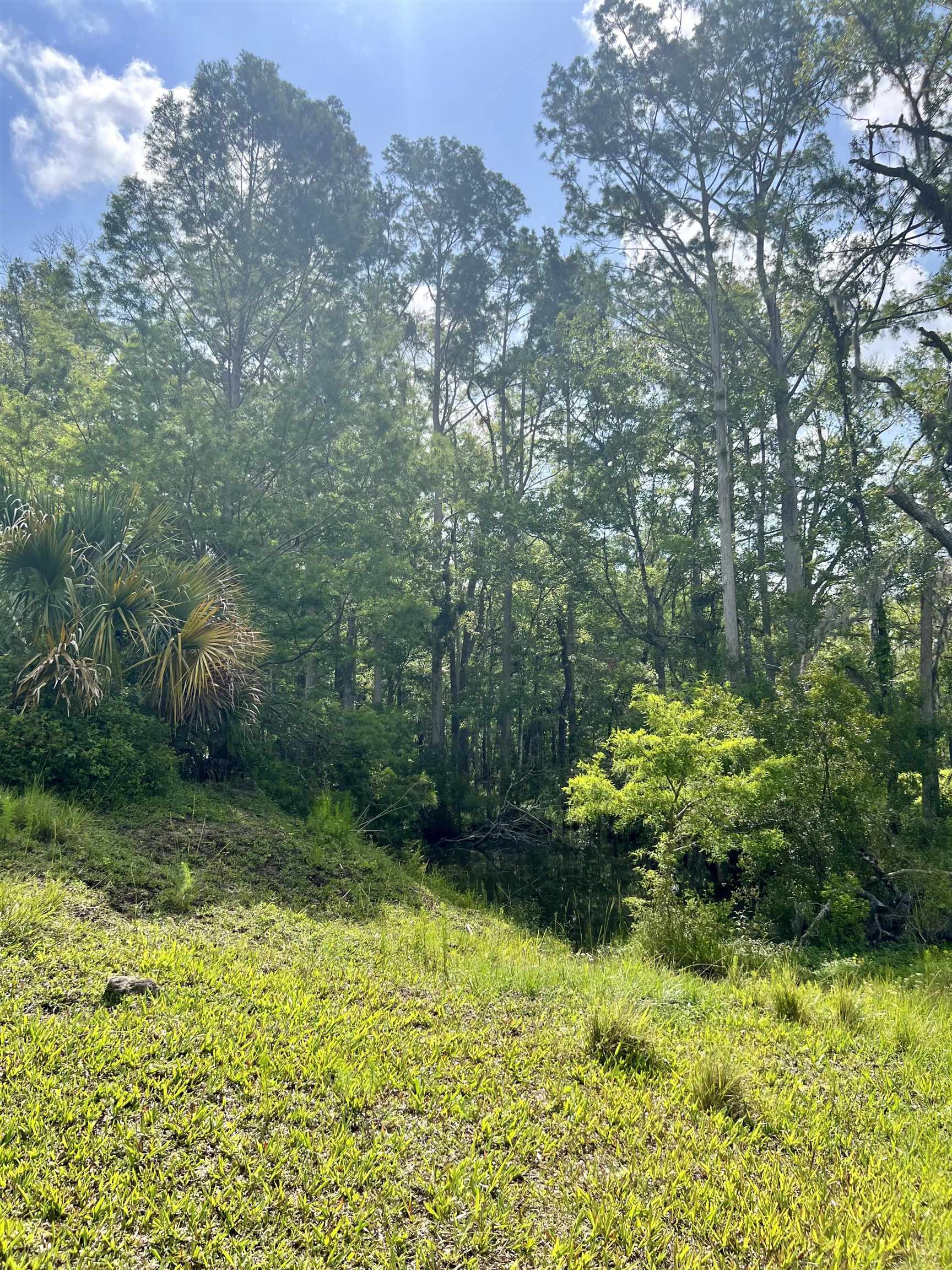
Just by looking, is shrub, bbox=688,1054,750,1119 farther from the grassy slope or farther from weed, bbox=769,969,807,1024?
weed, bbox=769,969,807,1024

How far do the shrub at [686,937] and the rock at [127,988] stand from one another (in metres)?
4.48

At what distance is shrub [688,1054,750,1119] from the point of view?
3174 millimetres

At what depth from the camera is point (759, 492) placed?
17.9 m

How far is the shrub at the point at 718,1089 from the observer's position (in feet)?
10.4

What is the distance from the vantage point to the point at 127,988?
3.51 m

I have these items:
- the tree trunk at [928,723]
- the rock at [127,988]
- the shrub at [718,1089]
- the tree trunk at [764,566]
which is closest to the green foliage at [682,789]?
the shrub at [718,1089]

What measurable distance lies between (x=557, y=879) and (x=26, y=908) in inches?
392

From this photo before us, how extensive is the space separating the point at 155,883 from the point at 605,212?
17399mm

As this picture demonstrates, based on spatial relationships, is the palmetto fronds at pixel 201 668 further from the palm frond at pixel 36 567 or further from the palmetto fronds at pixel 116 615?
the palm frond at pixel 36 567

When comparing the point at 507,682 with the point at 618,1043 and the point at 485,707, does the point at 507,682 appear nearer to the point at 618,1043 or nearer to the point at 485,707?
the point at 485,707

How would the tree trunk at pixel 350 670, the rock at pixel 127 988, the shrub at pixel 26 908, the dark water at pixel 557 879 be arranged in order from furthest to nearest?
the tree trunk at pixel 350 670 < the dark water at pixel 557 879 < the shrub at pixel 26 908 < the rock at pixel 127 988

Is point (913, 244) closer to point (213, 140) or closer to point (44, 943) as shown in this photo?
point (213, 140)

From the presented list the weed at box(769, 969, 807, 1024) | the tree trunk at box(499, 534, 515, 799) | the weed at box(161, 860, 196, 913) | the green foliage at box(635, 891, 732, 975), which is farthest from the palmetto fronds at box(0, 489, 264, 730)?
the tree trunk at box(499, 534, 515, 799)

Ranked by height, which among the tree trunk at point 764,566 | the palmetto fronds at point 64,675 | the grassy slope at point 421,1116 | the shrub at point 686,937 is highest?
the tree trunk at point 764,566
